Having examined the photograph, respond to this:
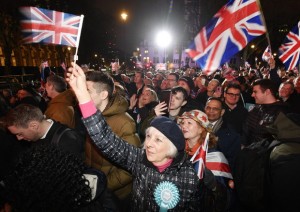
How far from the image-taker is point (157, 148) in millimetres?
2600

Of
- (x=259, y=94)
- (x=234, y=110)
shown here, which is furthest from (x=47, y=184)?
(x=234, y=110)

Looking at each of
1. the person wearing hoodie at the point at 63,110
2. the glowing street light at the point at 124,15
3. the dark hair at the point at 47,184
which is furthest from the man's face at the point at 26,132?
the glowing street light at the point at 124,15

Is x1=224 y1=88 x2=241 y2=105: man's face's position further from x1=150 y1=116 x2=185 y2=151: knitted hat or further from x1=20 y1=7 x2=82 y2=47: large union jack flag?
x1=150 y1=116 x2=185 y2=151: knitted hat

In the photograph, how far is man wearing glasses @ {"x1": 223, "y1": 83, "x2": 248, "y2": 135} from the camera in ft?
19.4

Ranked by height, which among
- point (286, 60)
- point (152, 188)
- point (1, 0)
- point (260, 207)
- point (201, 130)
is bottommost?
point (260, 207)

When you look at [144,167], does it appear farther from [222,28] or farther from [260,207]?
[222,28]

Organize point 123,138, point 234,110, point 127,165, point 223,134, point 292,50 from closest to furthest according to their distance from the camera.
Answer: point 127,165 → point 123,138 → point 223,134 → point 234,110 → point 292,50

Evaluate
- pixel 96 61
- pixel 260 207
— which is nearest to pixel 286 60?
pixel 260 207

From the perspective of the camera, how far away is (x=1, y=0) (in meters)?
24.7

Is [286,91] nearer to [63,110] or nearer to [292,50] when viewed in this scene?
[292,50]

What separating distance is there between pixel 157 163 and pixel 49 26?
3.32 metres

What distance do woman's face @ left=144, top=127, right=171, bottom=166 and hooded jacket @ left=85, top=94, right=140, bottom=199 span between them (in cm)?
73

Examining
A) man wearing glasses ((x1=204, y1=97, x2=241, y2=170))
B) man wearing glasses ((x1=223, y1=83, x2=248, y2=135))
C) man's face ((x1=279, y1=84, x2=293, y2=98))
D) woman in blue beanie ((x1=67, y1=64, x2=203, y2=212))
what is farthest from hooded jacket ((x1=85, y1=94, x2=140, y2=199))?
man's face ((x1=279, y1=84, x2=293, y2=98))

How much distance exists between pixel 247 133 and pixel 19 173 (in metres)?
4.53
